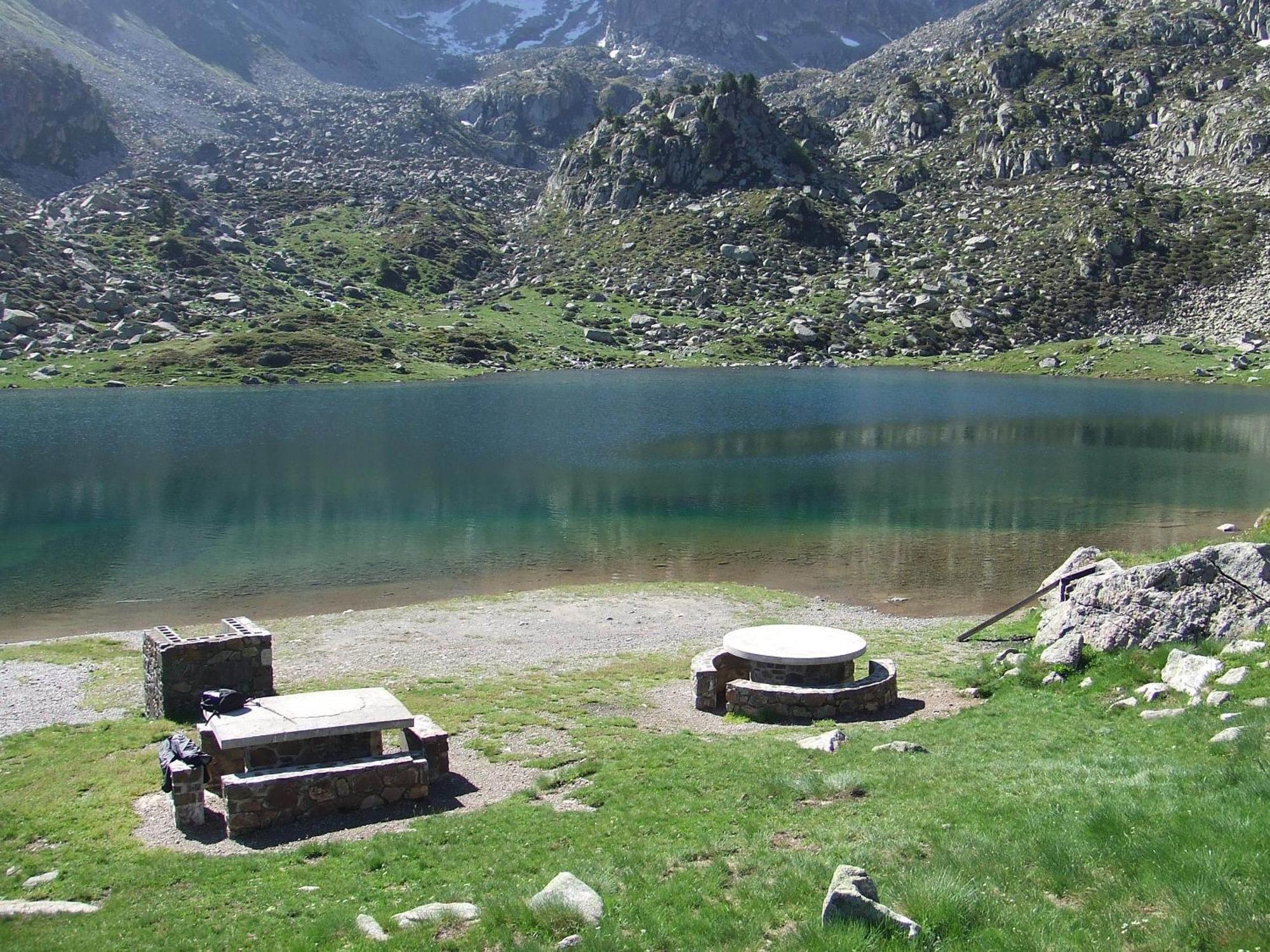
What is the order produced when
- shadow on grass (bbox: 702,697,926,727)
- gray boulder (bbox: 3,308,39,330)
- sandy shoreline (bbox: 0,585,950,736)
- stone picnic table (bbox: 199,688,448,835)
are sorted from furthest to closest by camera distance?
gray boulder (bbox: 3,308,39,330)
sandy shoreline (bbox: 0,585,950,736)
shadow on grass (bbox: 702,697,926,727)
stone picnic table (bbox: 199,688,448,835)

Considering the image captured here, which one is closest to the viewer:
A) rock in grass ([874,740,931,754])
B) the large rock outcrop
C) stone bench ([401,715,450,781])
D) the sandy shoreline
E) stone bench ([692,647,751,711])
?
rock in grass ([874,740,931,754])

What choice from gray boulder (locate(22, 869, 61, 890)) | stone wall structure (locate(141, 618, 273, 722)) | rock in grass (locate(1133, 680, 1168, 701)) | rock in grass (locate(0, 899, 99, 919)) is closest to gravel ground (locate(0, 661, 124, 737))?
stone wall structure (locate(141, 618, 273, 722))

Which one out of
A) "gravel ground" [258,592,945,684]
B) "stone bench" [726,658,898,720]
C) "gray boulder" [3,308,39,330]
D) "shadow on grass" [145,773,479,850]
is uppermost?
"gray boulder" [3,308,39,330]

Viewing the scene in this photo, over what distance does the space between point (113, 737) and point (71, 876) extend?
7123mm

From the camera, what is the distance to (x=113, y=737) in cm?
1955

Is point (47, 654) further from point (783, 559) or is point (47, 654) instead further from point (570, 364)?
point (570, 364)

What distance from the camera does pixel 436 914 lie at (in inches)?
438

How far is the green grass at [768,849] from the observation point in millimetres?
9586

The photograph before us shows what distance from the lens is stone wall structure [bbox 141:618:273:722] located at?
20.6 metres

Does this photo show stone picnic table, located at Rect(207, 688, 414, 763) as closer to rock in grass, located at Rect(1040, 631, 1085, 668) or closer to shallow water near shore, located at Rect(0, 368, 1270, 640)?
rock in grass, located at Rect(1040, 631, 1085, 668)

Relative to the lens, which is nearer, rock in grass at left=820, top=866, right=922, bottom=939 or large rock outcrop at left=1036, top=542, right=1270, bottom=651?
rock in grass at left=820, top=866, right=922, bottom=939

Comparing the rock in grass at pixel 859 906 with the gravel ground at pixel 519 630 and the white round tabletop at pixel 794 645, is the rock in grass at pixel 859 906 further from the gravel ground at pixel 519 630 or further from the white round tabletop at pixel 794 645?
the gravel ground at pixel 519 630

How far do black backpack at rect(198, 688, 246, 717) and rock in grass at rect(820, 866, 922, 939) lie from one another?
1219 cm

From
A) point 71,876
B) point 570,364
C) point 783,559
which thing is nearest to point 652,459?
point 783,559
